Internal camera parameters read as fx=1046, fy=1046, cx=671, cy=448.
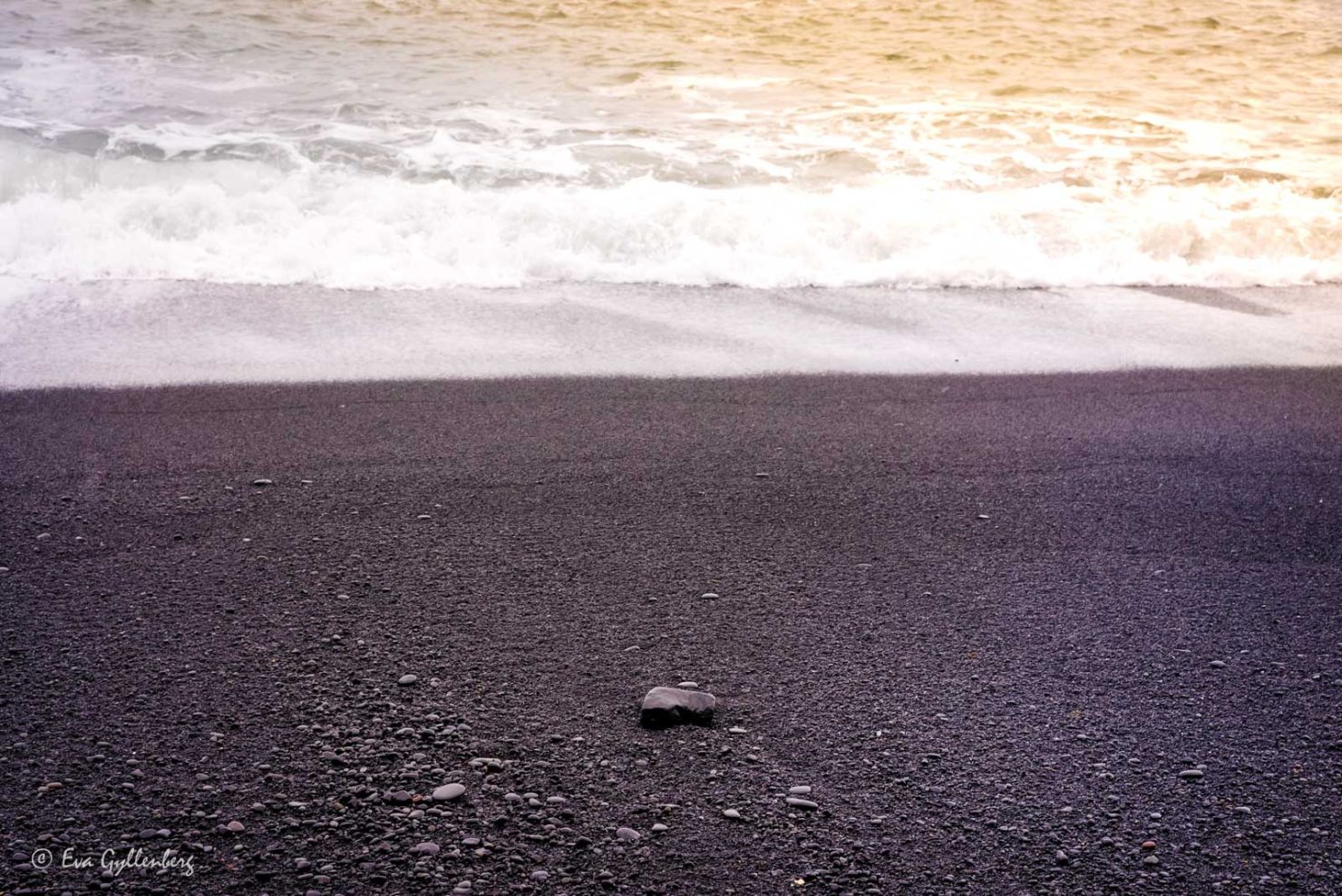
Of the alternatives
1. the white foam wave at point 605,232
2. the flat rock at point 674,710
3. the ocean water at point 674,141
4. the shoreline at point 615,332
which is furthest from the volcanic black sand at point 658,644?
the ocean water at point 674,141

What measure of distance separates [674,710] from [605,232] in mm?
5328

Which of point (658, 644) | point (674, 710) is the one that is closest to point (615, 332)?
point (658, 644)

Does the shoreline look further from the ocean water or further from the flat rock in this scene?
the flat rock

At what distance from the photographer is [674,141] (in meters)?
10.0

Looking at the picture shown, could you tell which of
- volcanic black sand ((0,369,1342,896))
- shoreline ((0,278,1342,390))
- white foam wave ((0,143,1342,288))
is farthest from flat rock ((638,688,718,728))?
white foam wave ((0,143,1342,288))

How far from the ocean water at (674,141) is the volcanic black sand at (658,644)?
2619 mm

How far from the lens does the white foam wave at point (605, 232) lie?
6.79 meters

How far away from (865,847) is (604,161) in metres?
7.97

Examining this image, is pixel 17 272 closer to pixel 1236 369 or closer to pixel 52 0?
pixel 1236 369

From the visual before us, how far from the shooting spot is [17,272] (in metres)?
6.43

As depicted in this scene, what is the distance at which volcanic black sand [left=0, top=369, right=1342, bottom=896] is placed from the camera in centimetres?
221

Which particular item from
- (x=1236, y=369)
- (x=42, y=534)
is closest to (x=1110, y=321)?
(x=1236, y=369)

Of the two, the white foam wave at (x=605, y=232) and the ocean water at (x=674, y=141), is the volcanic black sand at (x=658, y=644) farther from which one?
the ocean water at (x=674, y=141)

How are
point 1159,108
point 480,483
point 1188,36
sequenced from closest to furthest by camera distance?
→ point 480,483, point 1159,108, point 1188,36
